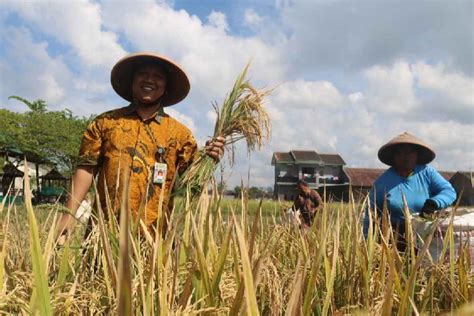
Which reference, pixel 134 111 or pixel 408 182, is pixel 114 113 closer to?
pixel 134 111

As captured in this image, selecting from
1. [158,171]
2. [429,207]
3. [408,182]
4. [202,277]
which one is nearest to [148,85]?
[158,171]

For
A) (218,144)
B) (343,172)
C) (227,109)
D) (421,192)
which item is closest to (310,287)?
(218,144)

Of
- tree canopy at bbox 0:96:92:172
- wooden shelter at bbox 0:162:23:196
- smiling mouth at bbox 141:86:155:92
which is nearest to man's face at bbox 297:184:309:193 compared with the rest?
wooden shelter at bbox 0:162:23:196

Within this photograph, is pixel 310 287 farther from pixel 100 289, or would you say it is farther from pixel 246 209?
pixel 100 289

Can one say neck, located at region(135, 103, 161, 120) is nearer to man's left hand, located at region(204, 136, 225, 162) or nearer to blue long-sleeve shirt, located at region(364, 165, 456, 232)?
man's left hand, located at region(204, 136, 225, 162)

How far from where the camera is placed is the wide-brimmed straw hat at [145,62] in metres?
2.20

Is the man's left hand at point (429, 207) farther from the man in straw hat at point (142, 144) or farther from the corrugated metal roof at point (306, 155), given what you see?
the corrugated metal roof at point (306, 155)

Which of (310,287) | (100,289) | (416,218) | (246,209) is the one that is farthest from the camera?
(416,218)

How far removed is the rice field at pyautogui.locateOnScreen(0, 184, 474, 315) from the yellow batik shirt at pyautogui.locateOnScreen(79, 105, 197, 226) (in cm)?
39

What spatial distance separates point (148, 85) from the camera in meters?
2.11

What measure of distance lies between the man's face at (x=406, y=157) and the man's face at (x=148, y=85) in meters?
1.80

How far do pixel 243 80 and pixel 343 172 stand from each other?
40.2 m

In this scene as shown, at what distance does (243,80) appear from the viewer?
229cm

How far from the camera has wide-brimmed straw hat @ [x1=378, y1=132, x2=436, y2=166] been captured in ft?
10.4
